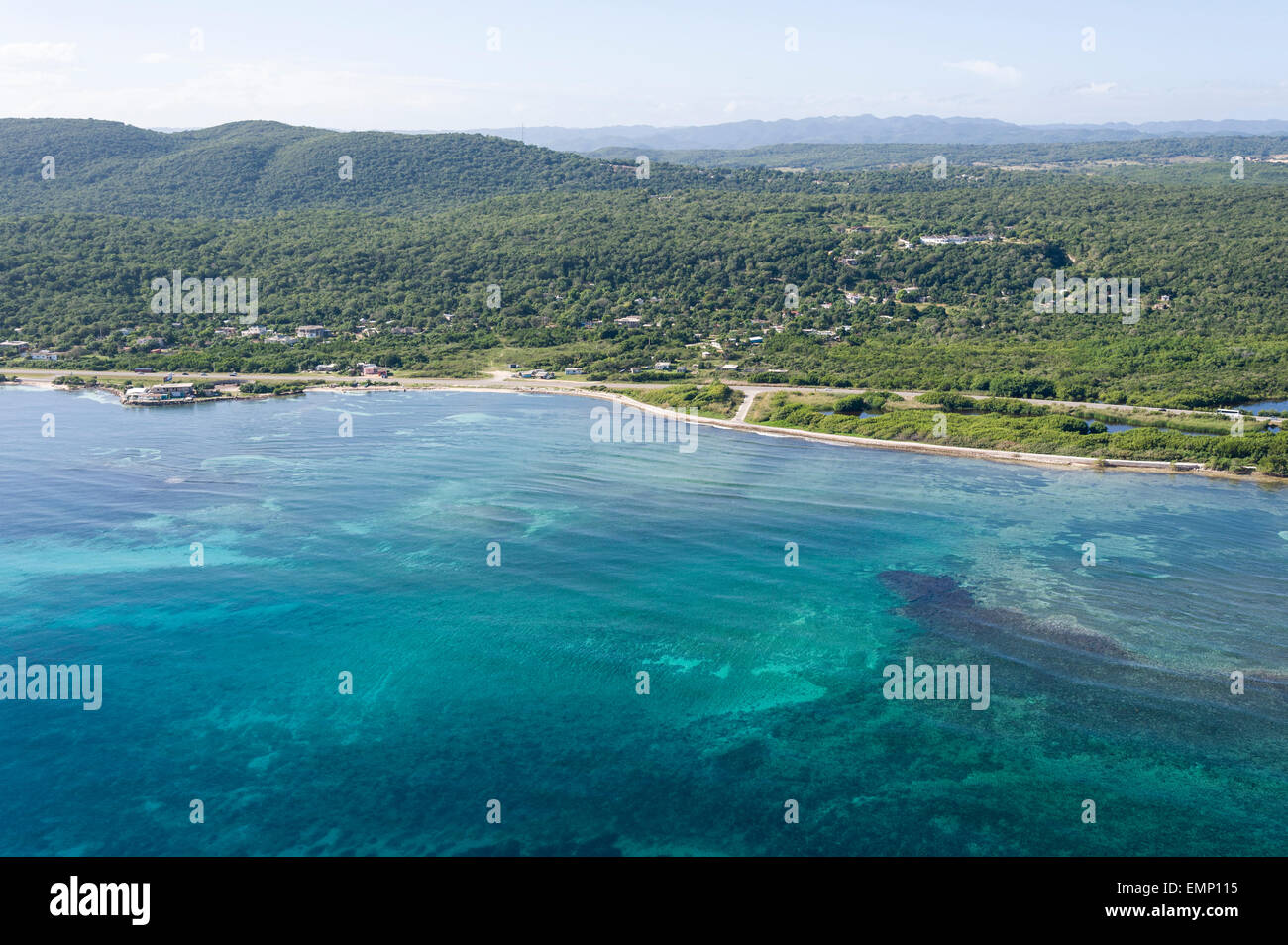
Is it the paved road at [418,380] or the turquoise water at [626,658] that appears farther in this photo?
the paved road at [418,380]

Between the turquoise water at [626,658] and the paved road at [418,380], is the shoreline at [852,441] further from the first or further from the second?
the turquoise water at [626,658]

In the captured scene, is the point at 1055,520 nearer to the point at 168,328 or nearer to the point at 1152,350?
the point at 1152,350

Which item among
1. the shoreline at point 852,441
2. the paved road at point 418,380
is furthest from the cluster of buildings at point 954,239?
the shoreline at point 852,441

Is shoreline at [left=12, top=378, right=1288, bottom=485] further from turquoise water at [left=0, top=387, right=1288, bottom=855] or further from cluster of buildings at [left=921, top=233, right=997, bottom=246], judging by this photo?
cluster of buildings at [left=921, top=233, right=997, bottom=246]

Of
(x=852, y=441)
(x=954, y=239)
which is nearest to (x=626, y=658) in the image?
(x=852, y=441)

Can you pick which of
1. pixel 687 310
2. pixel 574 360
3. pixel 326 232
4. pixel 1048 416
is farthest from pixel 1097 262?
pixel 326 232

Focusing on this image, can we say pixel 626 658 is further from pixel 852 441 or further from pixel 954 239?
pixel 954 239

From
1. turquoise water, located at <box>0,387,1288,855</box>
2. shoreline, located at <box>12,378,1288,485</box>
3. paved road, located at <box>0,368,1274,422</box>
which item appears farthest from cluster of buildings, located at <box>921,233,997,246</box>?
turquoise water, located at <box>0,387,1288,855</box>
